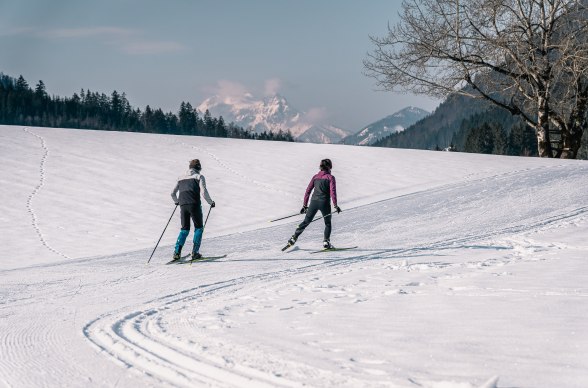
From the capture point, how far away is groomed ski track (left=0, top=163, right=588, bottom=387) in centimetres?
461

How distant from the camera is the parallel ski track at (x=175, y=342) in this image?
449 cm

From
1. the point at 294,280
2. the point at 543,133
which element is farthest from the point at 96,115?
the point at 294,280

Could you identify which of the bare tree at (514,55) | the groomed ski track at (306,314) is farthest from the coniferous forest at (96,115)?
the groomed ski track at (306,314)

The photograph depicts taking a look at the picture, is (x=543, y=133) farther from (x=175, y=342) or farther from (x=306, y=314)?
(x=175, y=342)

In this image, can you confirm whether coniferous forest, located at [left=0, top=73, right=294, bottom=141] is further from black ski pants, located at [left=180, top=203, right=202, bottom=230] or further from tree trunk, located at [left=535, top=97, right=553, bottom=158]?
black ski pants, located at [left=180, top=203, right=202, bottom=230]

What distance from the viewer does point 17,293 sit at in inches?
358

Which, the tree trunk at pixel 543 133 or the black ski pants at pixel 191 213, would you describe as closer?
the black ski pants at pixel 191 213

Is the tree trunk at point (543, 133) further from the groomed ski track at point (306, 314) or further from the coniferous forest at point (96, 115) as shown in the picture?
the coniferous forest at point (96, 115)

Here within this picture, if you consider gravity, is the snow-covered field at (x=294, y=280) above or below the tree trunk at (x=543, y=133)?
below

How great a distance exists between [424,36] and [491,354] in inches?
987

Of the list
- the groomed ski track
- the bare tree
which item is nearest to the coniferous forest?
the bare tree

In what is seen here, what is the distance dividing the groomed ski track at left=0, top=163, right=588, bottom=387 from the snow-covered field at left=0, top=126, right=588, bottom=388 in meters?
0.03

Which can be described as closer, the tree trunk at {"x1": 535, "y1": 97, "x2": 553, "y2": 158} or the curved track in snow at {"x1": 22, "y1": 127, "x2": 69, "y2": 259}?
the curved track in snow at {"x1": 22, "y1": 127, "x2": 69, "y2": 259}

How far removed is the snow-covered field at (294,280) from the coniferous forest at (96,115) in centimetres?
9918
